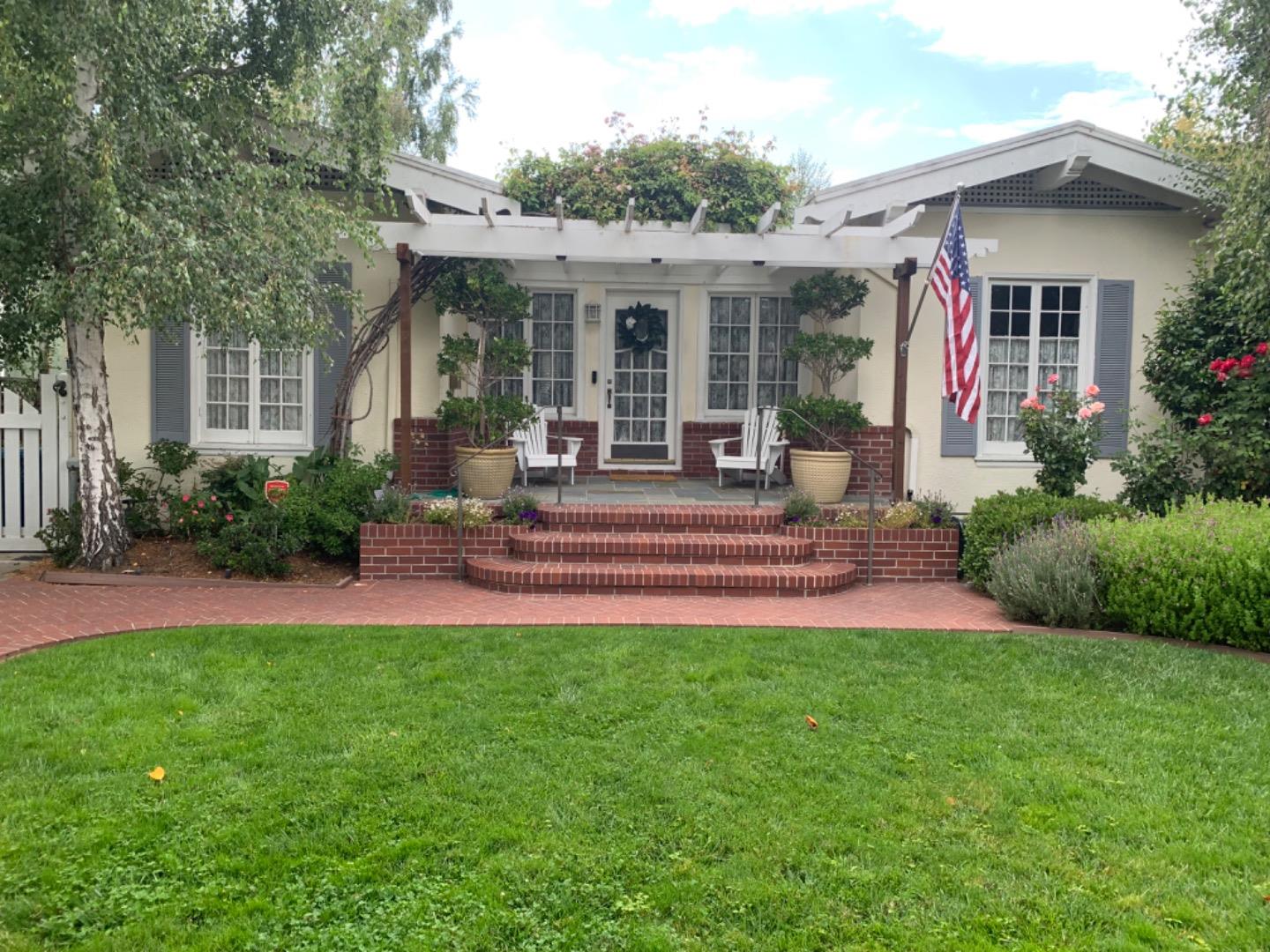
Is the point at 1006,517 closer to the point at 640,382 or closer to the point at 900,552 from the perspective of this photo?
the point at 900,552

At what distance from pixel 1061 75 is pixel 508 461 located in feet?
80.7

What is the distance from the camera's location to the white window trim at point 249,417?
9750 millimetres

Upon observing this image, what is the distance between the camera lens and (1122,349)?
10.0m

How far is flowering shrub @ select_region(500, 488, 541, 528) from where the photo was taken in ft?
26.9

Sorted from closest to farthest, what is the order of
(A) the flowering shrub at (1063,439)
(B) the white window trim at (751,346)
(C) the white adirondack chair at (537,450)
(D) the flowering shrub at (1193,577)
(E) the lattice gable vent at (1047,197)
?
(D) the flowering shrub at (1193,577) < (A) the flowering shrub at (1063,439) < (C) the white adirondack chair at (537,450) < (E) the lattice gable vent at (1047,197) < (B) the white window trim at (751,346)

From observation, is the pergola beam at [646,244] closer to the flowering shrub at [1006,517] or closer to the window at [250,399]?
the window at [250,399]

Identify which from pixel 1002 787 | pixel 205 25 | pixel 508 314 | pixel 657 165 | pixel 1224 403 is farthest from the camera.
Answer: pixel 657 165

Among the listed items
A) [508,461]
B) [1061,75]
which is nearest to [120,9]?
[508,461]

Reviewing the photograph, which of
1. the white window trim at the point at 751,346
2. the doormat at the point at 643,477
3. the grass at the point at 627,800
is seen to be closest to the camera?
the grass at the point at 627,800

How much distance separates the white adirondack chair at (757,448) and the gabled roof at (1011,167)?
2.03m

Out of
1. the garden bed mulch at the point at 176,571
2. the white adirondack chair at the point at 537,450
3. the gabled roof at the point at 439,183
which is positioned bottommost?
the garden bed mulch at the point at 176,571

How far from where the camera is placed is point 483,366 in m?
9.82

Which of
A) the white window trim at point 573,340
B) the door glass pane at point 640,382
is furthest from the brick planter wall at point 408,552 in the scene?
the door glass pane at point 640,382

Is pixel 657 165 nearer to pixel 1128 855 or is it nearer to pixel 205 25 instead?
pixel 205 25
